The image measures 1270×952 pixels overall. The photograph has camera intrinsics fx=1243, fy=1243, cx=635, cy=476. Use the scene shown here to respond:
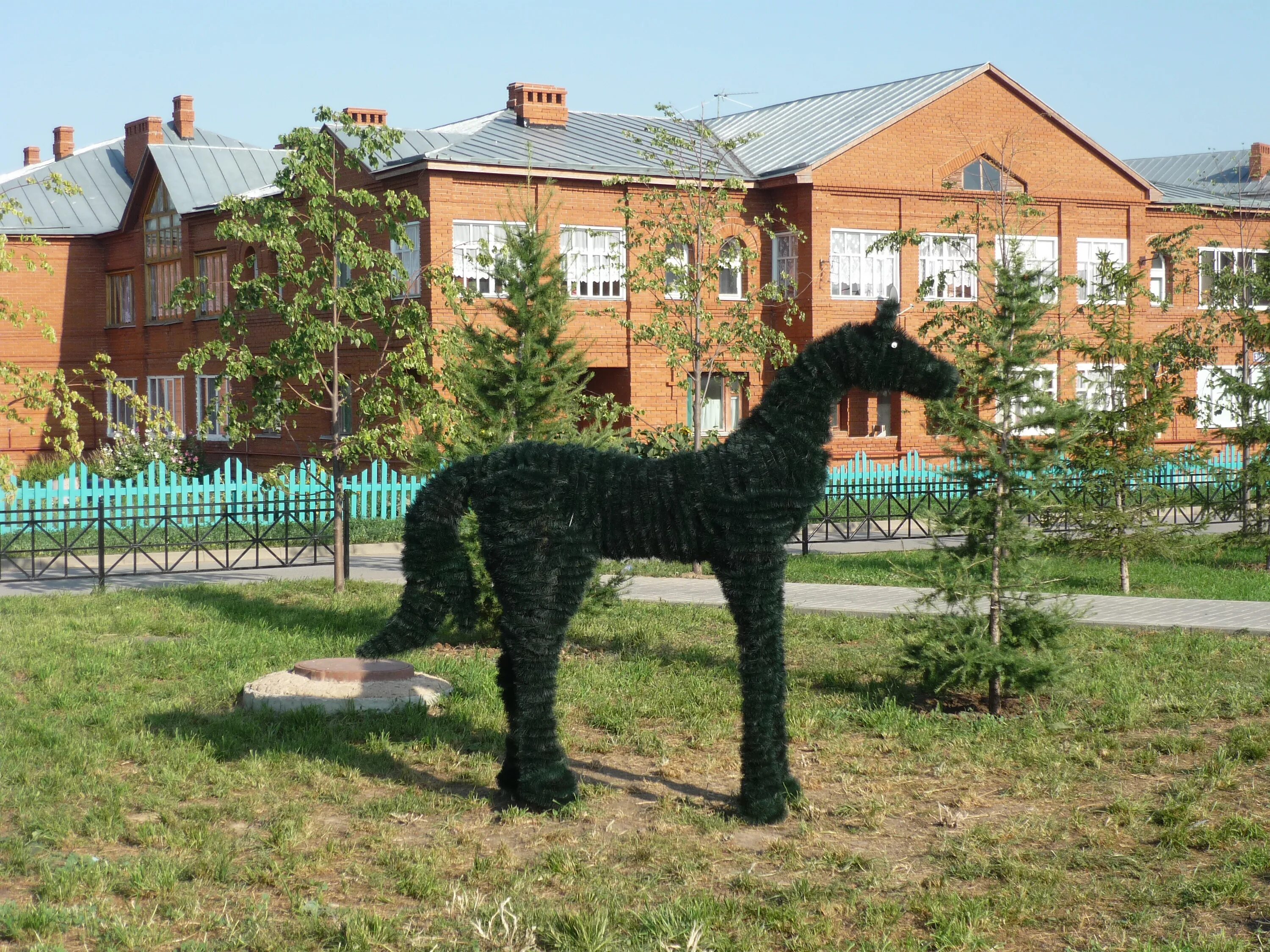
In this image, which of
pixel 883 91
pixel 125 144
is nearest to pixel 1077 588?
pixel 883 91

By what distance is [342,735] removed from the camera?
8219 millimetres

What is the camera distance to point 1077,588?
50.5ft

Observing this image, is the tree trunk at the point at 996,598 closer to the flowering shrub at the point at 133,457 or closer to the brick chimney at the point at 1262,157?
the flowering shrub at the point at 133,457

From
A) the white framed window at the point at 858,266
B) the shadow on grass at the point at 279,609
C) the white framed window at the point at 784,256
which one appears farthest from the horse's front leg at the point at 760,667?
the white framed window at the point at 858,266

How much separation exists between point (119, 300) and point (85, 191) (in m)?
3.11

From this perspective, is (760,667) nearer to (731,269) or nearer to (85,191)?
(731,269)

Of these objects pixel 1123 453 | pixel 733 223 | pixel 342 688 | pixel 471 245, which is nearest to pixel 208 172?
pixel 471 245

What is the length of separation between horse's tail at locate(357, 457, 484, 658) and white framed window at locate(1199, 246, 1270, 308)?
13.8m

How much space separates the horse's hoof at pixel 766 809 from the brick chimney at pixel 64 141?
4220 centimetres

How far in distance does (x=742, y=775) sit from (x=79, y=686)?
224 inches

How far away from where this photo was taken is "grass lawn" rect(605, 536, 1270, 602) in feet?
49.5

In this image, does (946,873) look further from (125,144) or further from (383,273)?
(125,144)

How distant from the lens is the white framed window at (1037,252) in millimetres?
9211

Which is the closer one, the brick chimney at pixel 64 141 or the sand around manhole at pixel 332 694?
the sand around manhole at pixel 332 694
